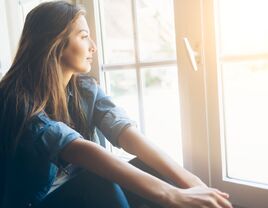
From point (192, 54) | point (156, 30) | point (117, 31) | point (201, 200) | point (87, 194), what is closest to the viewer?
point (201, 200)

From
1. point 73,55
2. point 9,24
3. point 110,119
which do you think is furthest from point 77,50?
point 9,24

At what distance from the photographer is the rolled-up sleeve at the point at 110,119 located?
102cm

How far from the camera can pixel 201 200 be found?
2.53 feet

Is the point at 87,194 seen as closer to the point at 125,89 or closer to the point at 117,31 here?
Result: the point at 125,89

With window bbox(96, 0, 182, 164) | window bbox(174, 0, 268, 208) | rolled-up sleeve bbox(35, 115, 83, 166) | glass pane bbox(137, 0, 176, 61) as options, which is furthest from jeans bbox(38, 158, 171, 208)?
glass pane bbox(137, 0, 176, 61)

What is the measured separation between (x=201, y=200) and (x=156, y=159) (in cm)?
22

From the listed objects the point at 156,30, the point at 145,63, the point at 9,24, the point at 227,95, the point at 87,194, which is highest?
the point at 9,24

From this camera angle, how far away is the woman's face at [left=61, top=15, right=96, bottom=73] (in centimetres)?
98

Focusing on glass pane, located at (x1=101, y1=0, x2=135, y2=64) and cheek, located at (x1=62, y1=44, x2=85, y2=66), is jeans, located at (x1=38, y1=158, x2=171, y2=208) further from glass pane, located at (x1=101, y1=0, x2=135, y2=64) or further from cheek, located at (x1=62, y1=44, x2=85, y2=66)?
glass pane, located at (x1=101, y1=0, x2=135, y2=64)

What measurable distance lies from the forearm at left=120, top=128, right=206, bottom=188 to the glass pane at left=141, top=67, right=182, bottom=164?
241 mm

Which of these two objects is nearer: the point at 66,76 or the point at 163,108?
the point at 66,76

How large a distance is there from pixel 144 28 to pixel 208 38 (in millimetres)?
280

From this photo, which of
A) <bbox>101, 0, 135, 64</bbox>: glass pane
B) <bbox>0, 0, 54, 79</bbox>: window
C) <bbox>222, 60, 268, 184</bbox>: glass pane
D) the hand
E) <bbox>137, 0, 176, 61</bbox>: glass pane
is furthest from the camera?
<bbox>0, 0, 54, 79</bbox>: window

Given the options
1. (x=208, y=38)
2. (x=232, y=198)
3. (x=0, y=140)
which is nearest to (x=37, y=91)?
(x=0, y=140)
